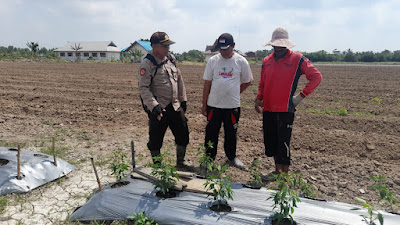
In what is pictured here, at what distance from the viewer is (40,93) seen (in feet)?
34.2

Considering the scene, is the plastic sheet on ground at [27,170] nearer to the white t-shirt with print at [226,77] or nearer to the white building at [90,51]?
the white t-shirt with print at [226,77]

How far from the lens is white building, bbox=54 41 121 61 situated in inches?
2280

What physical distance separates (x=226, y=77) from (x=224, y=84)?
3.6 inches

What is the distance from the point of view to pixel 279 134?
11.5 feet

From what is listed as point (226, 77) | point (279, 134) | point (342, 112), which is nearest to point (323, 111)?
point (342, 112)

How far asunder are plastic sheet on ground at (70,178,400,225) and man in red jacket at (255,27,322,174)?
2.75 ft

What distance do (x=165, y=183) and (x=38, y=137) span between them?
3.78 metres

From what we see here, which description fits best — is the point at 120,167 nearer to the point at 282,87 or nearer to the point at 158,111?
the point at 158,111

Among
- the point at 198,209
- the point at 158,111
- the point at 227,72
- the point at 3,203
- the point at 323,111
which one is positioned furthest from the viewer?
the point at 323,111

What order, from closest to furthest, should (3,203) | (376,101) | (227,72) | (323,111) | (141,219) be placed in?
(141,219)
(3,203)
(227,72)
(323,111)
(376,101)

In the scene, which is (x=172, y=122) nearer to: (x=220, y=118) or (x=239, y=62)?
(x=220, y=118)

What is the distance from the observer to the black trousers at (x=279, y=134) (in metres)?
3.45

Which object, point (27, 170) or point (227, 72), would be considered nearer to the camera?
point (27, 170)

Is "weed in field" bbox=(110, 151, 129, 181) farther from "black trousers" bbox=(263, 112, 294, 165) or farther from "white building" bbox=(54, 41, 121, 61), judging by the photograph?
"white building" bbox=(54, 41, 121, 61)
